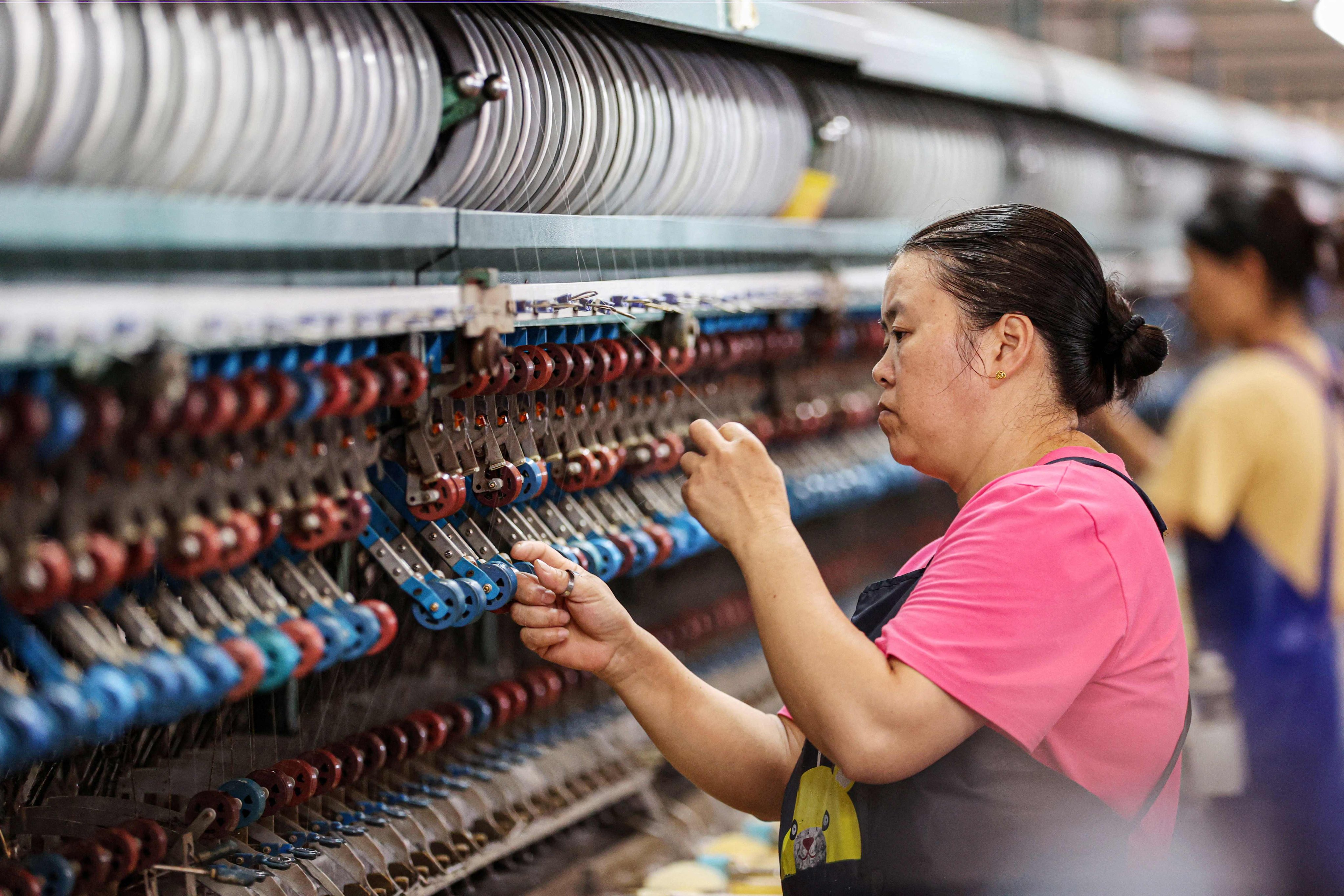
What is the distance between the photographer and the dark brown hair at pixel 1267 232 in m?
3.48

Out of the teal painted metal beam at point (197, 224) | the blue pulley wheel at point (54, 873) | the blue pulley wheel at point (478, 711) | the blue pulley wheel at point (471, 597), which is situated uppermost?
the teal painted metal beam at point (197, 224)

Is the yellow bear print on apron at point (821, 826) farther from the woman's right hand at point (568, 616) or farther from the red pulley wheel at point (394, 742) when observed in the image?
the red pulley wheel at point (394, 742)

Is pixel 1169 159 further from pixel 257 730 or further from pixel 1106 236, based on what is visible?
pixel 257 730

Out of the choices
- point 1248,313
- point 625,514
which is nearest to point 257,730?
point 625,514

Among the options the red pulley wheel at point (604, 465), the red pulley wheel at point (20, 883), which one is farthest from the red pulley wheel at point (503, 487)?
the red pulley wheel at point (20, 883)

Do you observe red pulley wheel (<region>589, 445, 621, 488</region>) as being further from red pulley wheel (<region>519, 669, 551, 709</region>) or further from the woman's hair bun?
the woman's hair bun

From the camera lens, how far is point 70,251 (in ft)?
3.91

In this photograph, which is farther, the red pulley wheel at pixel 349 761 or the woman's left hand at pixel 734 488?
the red pulley wheel at pixel 349 761

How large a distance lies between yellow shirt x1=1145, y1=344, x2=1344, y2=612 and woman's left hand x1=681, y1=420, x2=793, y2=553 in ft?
6.45

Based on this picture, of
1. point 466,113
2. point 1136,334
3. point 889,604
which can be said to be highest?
point 466,113

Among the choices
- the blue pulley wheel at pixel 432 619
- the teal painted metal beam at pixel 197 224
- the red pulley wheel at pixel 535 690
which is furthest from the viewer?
the red pulley wheel at pixel 535 690

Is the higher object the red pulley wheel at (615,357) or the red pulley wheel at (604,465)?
the red pulley wheel at (615,357)

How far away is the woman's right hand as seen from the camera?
5.62 feet

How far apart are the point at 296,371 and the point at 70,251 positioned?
0.28m
